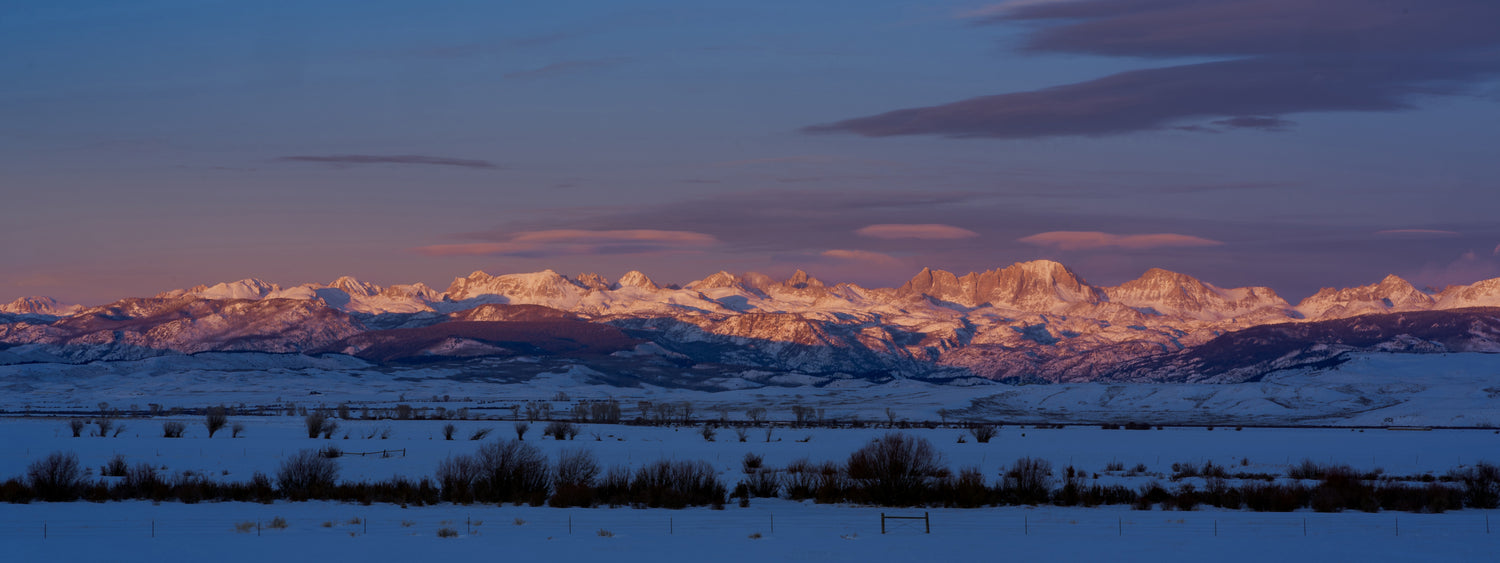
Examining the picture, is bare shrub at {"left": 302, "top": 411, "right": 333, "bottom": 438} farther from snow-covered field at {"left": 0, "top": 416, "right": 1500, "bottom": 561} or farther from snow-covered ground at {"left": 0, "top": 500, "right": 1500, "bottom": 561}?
snow-covered ground at {"left": 0, "top": 500, "right": 1500, "bottom": 561}

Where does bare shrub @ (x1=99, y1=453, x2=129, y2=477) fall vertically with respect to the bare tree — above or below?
below

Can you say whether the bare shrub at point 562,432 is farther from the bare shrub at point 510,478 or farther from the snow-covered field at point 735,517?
the bare shrub at point 510,478

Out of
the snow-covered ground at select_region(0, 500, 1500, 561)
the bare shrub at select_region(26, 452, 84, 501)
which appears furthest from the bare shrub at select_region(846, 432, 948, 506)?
the bare shrub at select_region(26, 452, 84, 501)

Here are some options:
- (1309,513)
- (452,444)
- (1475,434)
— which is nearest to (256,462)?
(452,444)

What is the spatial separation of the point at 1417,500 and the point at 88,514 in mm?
→ 33354

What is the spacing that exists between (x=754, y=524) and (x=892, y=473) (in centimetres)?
743

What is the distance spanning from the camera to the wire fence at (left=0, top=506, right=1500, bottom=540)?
28797mm

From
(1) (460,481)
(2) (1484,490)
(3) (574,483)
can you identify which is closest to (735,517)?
(3) (574,483)

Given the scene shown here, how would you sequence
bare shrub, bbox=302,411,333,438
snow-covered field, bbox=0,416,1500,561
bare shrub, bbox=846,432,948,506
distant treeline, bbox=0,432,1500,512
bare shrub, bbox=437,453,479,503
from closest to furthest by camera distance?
snow-covered field, bbox=0,416,1500,561 → distant treeline, bbox=0,432,1500,512 → bare shrub, bbox=437,453,479,503 → bare shrub, bbox=846,432,948,506 → bare shrub, bbox=302,411,333,438

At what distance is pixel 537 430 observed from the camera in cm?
8375

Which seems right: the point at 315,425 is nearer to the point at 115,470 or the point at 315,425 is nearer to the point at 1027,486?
the point at 115,470

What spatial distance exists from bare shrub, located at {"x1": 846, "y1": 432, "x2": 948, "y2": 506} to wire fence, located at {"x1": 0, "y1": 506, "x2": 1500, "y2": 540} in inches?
111

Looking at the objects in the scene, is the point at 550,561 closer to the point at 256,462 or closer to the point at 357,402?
the point at 256,462

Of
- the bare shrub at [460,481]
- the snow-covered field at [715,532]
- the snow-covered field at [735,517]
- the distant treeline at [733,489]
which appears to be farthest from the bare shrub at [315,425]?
the bare shrub at [460,481]
